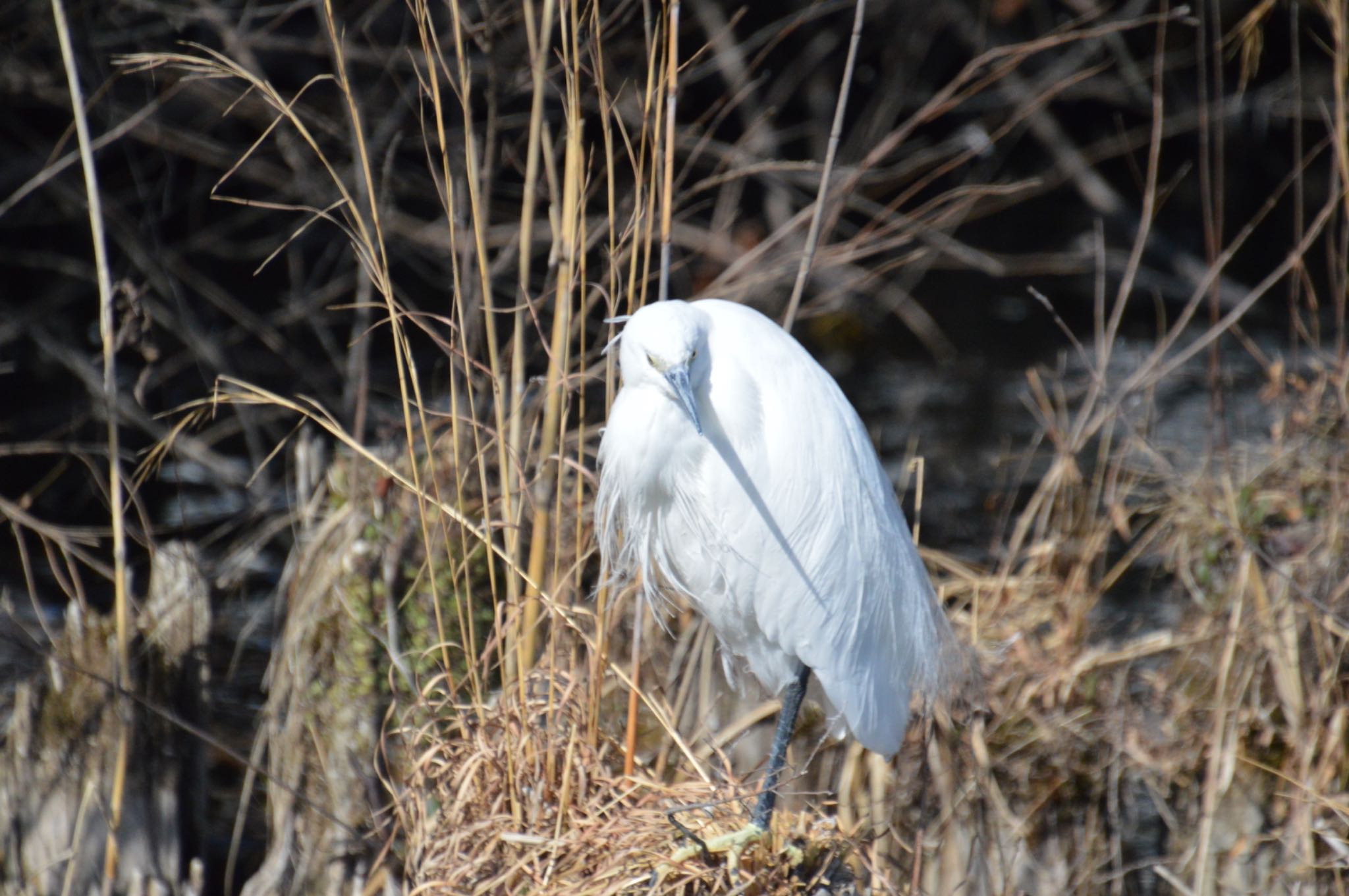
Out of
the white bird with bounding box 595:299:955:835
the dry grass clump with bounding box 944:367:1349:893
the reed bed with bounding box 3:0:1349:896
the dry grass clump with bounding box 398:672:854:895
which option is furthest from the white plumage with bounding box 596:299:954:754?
the dry grass clump with bounding box 944:367:1349:893

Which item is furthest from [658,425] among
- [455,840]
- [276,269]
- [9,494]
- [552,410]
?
[276,269]

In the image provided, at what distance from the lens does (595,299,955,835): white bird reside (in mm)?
2076

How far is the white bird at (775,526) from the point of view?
→ 81.7 inches

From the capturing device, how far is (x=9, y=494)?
4.68 meters

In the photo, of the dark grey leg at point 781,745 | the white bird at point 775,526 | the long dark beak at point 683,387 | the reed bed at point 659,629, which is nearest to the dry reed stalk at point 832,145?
the reed bed at point 659,629

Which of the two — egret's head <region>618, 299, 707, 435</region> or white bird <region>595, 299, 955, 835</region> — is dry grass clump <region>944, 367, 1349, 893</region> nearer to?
white bird <region>595, 299, 955, 835</region>

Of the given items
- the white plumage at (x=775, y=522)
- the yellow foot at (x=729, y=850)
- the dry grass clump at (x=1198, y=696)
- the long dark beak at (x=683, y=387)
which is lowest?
the dry grass clump at (x=1198, y=696)

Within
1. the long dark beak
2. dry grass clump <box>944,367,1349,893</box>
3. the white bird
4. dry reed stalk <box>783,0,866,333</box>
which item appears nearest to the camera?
the long dark beak

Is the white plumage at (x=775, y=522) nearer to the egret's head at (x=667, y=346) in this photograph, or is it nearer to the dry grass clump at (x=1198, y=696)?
the egret's head at (x=667, y=346)

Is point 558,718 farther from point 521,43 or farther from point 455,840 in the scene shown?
point 521,43

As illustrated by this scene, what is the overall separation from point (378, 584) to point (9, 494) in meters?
2.62

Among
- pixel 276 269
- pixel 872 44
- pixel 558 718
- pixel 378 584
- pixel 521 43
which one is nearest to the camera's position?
pixel 558 718

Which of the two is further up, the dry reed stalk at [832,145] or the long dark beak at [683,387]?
the dry reed stalk at [832,145]

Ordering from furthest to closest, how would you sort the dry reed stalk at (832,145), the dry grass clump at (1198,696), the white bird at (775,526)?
the dry grass clump at (1198,696) < the white bird at (775,526) < the dry reed stalk at (832,145)
